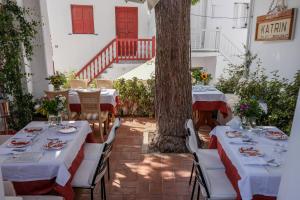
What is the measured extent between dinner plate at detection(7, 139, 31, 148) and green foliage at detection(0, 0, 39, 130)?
131cm

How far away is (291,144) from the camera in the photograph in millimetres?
826

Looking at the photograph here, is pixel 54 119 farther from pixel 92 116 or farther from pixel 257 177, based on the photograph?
pixel 257 177

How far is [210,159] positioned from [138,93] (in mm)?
3113

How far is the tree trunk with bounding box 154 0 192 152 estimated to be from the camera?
3.63 m

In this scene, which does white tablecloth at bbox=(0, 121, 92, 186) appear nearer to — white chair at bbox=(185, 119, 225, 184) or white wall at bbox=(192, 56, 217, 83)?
white chair at bbox=(185, 119, 225, 184)

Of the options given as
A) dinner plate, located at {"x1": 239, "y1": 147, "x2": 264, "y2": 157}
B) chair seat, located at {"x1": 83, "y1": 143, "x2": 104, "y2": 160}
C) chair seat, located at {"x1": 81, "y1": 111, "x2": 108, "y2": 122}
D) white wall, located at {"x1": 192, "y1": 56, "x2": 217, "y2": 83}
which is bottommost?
chair seat, located at {"x1": 83, "y1": 143, "x2": 104, "y2": 160}

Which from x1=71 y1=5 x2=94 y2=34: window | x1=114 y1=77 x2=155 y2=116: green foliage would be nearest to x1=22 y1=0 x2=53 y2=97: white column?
x1=114 y1=77 x2=155 y2=116: green foliage

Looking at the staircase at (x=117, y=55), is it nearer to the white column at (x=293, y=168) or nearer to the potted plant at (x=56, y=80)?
the potted plant at (x=56, y=80)

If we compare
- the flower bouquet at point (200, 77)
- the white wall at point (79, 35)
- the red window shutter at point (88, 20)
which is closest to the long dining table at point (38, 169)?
the flower bouquet at point (200, 77)

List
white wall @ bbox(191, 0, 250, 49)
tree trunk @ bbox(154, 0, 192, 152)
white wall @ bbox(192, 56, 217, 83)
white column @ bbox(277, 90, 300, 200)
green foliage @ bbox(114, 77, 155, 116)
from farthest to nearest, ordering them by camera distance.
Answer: white wall @ bbox(192, 56, 217, 83), white wall @ bbox(191, 0, 250, 49), green foliage @ bbox(114, 77, 155, 116), tree trunk @ bbox(154, 0, 192, 152), white column @ bbox(277, 90, 300, 200)

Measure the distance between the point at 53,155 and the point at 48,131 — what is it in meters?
0.72

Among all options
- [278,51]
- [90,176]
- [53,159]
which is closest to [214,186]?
[90,176]

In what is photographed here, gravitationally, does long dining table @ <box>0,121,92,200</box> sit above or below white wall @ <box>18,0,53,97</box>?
below

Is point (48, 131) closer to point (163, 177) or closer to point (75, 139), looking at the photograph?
point (75, 139)
